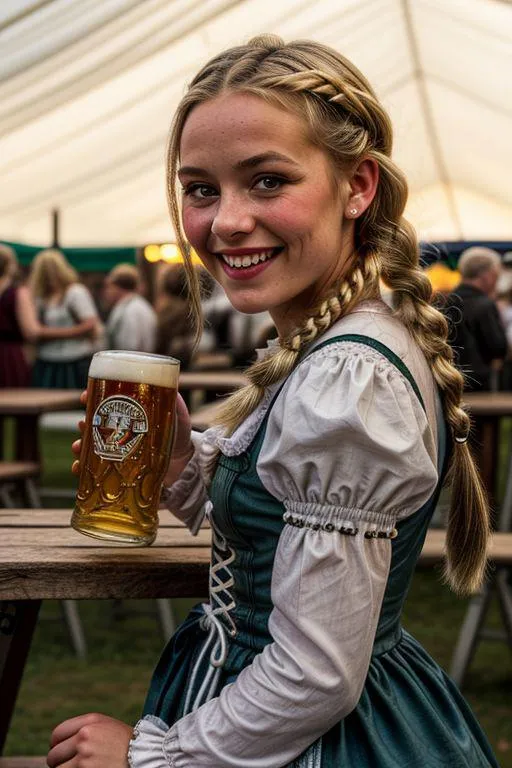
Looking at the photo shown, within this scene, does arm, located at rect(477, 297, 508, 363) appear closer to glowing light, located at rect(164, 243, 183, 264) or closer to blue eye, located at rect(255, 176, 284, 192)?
blue eye, located at rect(255, 176, 284, 192)

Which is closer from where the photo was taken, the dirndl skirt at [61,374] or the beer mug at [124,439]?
the beer mug at [124,439]

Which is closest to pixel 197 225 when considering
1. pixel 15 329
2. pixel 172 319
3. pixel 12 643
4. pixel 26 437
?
pixel 12 643

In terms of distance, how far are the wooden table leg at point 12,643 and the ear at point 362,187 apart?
666mm

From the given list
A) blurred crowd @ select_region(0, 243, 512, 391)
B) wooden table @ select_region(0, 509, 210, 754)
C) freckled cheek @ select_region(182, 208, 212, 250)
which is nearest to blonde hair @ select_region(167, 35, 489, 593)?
freckled cheek @ select_region(182, 208, 212, 250)

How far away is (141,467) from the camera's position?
4.31 feet

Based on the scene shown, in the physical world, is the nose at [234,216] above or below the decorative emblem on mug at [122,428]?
above

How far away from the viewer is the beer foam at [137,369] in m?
1.30

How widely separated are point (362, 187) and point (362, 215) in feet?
0.12

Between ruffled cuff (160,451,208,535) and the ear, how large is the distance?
461mm

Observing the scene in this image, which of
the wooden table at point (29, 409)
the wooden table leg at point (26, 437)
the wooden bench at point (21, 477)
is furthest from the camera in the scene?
the wooden table leg at point (26, 437)

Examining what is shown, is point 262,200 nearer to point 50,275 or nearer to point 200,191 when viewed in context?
point 200,191

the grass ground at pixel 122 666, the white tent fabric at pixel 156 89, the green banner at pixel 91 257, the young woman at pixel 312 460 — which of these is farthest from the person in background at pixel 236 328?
the young woman at pixel 312 460

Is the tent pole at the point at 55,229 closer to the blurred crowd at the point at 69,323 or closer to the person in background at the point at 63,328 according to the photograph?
the blurred crowd at the point at 69,323

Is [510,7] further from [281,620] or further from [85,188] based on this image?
[281,620]
